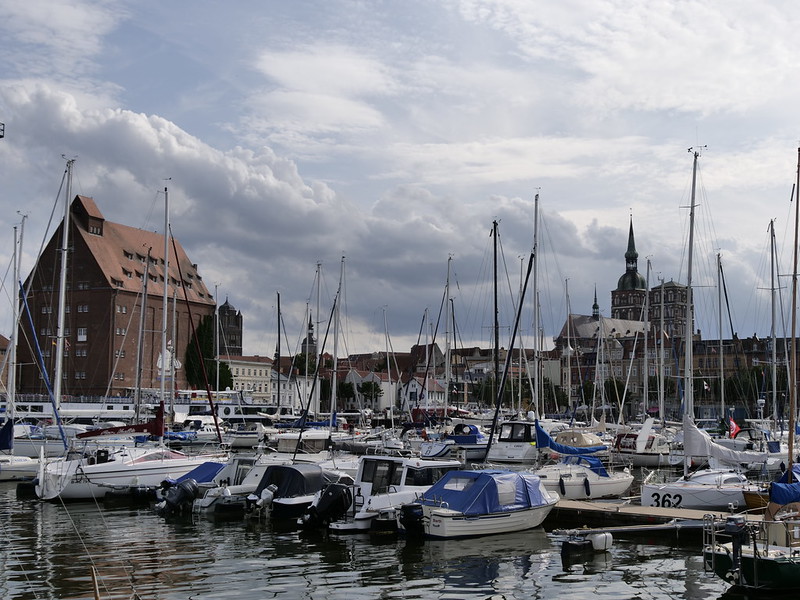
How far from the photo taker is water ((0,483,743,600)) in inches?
829

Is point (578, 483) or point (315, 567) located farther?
point (578, 483)

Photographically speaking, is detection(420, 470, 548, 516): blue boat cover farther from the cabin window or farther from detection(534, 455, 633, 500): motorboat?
detection(534, 455, 633, 500): motorboat

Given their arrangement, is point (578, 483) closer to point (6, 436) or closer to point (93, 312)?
point (6, 436)

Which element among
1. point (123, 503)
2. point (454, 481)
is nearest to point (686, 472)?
point (454, 481)

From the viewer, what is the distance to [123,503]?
3766 centimetres

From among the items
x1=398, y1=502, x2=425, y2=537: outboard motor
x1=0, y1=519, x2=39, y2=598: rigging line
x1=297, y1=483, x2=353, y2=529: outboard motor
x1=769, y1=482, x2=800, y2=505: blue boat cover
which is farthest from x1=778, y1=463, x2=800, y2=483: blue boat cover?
x1=0, y1=519, x2=39, y2=598: rigging line

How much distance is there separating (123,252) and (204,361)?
1827 cm

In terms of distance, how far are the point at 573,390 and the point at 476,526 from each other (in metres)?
170

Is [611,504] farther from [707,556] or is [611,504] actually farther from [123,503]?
[123,503]

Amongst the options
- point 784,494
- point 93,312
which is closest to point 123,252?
point 93,312

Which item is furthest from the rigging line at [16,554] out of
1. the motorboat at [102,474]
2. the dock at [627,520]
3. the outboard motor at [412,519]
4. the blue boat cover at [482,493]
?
the dock at [627,520]

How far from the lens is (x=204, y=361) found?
12050 centimetres

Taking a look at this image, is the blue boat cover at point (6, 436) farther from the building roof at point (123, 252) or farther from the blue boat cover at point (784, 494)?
the building roof at point (123, 252)

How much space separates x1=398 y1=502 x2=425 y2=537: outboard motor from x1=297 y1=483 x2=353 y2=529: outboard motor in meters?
2.67
